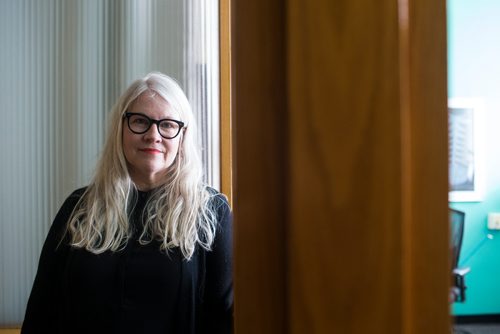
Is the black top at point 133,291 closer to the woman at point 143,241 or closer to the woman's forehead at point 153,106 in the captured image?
the woman at point 143,241

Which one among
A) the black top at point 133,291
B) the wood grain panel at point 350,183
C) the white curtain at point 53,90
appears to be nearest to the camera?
the wood grain panel at point 350,183

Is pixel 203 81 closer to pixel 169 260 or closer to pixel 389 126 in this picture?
pixel 169 260

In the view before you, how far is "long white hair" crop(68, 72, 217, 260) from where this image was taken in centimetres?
92

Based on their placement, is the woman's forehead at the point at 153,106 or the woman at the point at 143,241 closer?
the woman at the point at 143,241

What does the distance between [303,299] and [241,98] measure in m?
0.16

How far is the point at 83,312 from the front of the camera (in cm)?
86

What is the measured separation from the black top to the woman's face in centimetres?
12

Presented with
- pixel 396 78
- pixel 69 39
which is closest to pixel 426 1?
pixel 396 78

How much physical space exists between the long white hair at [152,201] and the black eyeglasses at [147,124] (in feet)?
0.10

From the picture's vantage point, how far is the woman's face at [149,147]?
968 mm

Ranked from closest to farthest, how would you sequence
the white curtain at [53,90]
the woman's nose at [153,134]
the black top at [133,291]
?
the black top at [133,291] < the woman's nose at [153,134] < the white curtain at [53,90]

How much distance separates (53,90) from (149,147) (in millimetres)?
989

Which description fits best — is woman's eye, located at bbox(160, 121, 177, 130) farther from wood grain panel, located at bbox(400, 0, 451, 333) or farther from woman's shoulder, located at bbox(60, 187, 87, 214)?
wood grain panel, located at bbox(400, 0, 451, 333)


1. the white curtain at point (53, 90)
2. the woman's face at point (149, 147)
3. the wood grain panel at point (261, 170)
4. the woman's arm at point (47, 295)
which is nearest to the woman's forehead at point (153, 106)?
the woman's face at point (149, 147)
